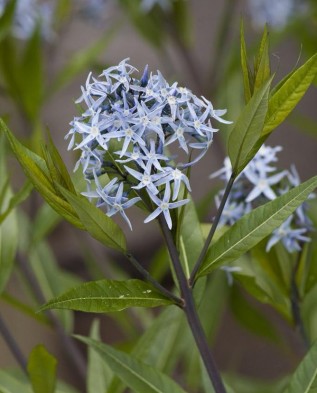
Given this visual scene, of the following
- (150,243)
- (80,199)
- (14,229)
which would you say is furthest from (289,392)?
(150,243)

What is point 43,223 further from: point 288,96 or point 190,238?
point 288,96

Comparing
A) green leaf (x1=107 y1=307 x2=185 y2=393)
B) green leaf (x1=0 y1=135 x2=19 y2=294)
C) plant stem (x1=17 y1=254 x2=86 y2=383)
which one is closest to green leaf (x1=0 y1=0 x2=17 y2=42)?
green leaf (x1=0 y1=135 x2=19 y2=294)

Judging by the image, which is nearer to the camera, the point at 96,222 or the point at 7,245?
the point at 96,222

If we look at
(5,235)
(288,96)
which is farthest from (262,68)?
(5,235)

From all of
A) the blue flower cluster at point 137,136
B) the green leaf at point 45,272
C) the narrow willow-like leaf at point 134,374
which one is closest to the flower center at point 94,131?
the blue flower cluster at point 137,136

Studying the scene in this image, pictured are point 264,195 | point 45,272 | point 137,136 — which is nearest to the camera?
point 137,136

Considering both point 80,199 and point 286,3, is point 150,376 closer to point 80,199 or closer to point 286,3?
point 80,199
